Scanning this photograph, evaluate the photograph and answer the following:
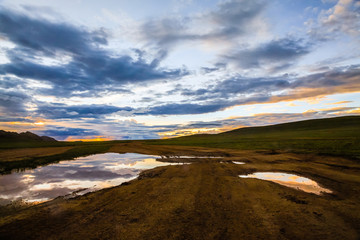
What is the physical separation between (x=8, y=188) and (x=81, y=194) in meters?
5.10

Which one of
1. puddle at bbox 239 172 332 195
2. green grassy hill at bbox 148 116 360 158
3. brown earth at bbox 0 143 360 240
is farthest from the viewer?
green grassy hill at bbox 148 116 360 158

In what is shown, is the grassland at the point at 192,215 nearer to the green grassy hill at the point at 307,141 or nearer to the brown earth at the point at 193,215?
the brown earth at the point at 193,215

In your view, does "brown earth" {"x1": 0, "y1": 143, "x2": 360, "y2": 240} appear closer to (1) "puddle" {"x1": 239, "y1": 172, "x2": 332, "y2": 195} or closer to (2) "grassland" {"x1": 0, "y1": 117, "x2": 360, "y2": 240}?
(2) "grassland" {"x1": 0, "y1": 117, "x2": 360, "y2": 240}

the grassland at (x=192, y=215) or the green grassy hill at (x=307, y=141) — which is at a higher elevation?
the grassland at (x=192, y=215)

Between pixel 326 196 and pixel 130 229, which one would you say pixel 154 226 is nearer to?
pixel 130 229

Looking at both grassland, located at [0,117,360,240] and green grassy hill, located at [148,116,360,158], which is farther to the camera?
green grassy hill, located at [148,116,360,158]

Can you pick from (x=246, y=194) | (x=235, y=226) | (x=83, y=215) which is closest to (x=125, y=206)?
(x=83, y=215)

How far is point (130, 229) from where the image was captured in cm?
583

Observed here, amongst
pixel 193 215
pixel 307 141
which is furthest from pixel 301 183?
pixel 307 141

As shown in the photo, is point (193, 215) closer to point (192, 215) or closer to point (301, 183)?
point (192, 215)

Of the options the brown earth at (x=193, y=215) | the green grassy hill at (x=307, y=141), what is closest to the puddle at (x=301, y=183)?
the brown earth at (x=193, y=215)

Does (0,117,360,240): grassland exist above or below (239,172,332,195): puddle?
above

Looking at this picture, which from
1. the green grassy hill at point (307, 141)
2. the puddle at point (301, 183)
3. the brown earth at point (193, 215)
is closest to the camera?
the brown earth at point (193, 215)

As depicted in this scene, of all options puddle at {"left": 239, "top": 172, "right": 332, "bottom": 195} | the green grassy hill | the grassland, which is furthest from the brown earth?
the green grassy hill
